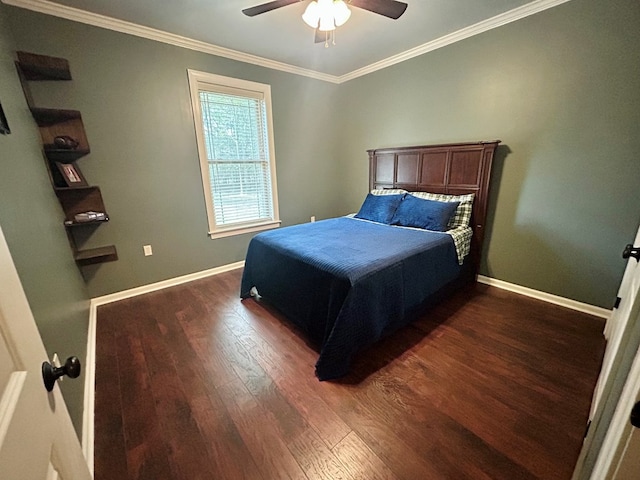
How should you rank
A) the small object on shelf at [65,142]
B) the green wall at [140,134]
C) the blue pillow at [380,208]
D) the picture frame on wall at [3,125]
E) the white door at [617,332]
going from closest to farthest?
1. the white door at [617,332]
2. the picture frame on wall at [3,125]
3. the small object on shelf at [65,142]
4. the green wall at [140,134]
5. the blue pillow at [380,208]

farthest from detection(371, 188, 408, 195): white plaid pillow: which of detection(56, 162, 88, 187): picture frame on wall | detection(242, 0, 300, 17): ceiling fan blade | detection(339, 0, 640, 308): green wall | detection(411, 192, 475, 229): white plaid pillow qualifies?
detection(56, 162, 88, 187): picture frame on wall

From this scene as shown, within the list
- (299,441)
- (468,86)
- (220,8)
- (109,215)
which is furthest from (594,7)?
(109,215)

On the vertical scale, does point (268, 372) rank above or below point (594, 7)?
below

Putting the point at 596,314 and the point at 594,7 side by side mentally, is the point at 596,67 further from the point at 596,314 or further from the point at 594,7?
the point at 596,314

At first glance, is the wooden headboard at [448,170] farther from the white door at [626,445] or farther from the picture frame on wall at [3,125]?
the picture frame on wall at [3,125]

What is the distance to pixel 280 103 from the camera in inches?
134

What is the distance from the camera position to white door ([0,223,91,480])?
41 cm

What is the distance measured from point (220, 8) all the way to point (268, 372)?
2.85 m

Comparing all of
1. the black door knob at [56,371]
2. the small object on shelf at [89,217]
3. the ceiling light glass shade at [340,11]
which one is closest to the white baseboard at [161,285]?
the small object on shelf at [89,217]

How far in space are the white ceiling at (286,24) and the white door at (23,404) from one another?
2529 millimetres

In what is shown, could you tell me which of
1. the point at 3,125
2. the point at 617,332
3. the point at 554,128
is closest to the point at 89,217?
the point at 3,125

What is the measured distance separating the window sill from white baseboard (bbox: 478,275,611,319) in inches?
104

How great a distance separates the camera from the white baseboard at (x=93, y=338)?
128cm

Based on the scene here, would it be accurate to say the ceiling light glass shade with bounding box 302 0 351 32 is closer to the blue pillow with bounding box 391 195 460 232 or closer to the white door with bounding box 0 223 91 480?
the blue pillow with bounding box 391 195 460 232
